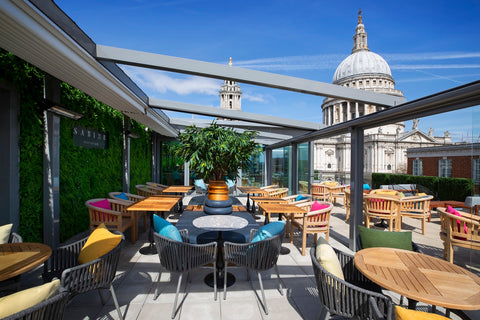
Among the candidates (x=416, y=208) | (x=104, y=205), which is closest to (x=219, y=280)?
(x=104, y=205)

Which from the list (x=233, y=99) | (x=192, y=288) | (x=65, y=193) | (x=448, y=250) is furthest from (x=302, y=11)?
(x=233, y=99)

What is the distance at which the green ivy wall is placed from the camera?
326 centimetres

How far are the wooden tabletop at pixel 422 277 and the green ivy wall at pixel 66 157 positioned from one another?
434 cm

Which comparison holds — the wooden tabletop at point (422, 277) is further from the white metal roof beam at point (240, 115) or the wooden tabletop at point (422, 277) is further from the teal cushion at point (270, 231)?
the white metal roof beam at point (240, 115)

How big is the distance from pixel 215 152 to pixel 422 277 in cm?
257

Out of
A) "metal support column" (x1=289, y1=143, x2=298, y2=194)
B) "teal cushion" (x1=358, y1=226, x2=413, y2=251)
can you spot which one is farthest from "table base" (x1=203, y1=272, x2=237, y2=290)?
"metal support column" (x1=289, y1=143, x2=298, y2=194)

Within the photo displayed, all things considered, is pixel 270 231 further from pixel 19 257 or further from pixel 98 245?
pixel 19 257

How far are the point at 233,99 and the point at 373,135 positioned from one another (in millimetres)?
37119

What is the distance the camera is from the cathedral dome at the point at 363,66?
44594mm

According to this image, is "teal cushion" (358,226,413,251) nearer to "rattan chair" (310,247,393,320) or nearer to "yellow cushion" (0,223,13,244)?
"rattan chair" (310,247,393,320)

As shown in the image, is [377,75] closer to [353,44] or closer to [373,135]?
[353,44]

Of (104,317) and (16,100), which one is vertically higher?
(16,100)

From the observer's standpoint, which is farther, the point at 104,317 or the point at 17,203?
the point at 17,203

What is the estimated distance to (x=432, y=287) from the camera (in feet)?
5.29
